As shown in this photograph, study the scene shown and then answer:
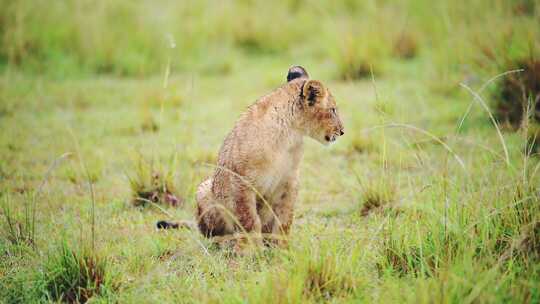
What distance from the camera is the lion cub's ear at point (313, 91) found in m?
4.49

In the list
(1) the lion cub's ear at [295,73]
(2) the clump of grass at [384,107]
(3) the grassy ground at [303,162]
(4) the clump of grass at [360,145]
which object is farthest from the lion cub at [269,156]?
(4) the clump of grass at [360,145]

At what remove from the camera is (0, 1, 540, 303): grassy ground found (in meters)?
3.75

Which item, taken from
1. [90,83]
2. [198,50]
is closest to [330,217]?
[90,83]

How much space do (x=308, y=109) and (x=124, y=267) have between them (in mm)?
1618

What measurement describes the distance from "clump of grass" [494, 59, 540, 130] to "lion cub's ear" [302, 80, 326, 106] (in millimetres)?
3380

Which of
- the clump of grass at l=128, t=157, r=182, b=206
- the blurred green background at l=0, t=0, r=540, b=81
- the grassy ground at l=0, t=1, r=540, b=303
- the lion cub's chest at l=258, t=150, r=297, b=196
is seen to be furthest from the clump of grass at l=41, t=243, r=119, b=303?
the blurred green background at l=0, t=0, r=540, b=81

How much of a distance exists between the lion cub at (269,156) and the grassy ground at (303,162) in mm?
247

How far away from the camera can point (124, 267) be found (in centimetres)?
427

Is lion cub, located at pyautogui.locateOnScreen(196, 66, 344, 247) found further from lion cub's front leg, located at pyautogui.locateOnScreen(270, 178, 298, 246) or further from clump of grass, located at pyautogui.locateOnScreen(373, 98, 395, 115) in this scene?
clump of grass, located at pyautogui.locateOnScreen(373, 98, 395, 115)

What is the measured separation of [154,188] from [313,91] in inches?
79.3

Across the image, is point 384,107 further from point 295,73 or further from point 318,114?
point 318,114

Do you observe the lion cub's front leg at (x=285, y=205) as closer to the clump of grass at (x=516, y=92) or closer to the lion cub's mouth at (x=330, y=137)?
the lion cub's mouth at (x=330, y=137)

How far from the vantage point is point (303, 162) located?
278 inches

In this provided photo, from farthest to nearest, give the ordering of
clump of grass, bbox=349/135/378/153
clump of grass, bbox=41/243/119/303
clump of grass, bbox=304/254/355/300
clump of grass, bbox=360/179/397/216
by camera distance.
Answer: clump of grass, bbox=349/135/378/153, clump of grass, bbox=360/179/397/216, clump of grass, bbox=41/243/119/303, clump of grass, bbox=304/254/355/300
